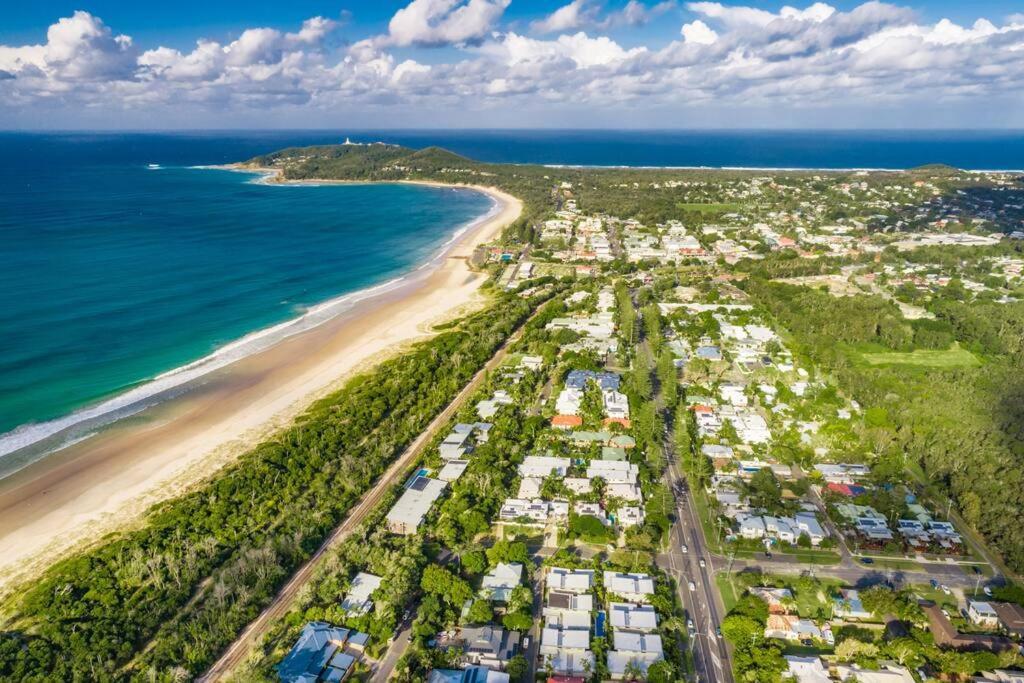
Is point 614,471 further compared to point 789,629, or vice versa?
point 614,471

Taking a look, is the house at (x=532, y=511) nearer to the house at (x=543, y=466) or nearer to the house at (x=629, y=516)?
the house at (x=543, y=466)

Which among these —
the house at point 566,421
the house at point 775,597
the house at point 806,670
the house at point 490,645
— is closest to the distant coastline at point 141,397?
the house at point 566,421

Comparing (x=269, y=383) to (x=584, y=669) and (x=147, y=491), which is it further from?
(x=584, y=669)

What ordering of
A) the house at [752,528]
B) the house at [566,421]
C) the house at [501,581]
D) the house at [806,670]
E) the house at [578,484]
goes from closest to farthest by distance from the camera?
the house at [806,670], the house at [501,581], the house at [752,528], the house at [578,484], the house at [566,421]

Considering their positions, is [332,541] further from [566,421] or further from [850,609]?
[850,609]

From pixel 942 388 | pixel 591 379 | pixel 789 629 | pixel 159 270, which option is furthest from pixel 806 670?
pixel 159 270

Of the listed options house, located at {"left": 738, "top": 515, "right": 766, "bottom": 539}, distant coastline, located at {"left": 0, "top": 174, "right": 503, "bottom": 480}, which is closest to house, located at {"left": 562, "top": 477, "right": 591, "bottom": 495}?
house, located at {"left": 738, "top": 515, "right": 766, "bottom": 539}

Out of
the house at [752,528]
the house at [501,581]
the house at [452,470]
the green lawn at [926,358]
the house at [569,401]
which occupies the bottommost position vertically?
the house at [501,581]
